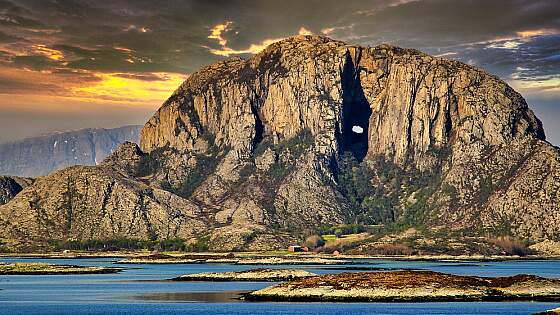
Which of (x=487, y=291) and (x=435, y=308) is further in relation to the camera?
(x=487, y=291)

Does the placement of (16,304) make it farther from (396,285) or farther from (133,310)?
(396,285)

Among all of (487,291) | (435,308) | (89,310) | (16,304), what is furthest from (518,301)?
(16,304)

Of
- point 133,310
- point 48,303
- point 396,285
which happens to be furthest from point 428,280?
point 48,303

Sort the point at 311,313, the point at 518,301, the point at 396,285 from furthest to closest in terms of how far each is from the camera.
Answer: the point at 396,285
the point at 518,301
the point at 311,313

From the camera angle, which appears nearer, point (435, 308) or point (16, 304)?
point (435, 308)

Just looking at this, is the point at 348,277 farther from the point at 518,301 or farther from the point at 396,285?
the point at 518,301

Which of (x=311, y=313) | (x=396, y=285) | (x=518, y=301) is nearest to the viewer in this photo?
(x=311, y=313)
